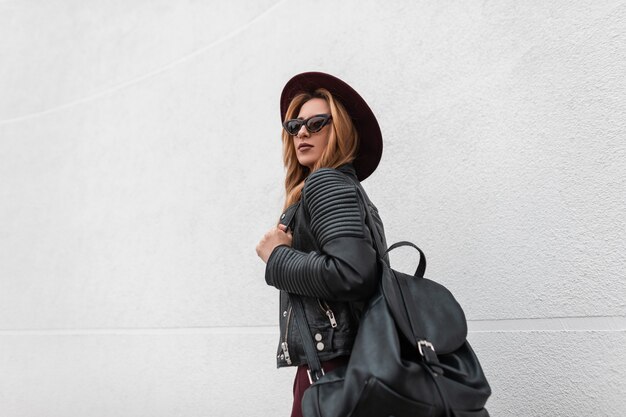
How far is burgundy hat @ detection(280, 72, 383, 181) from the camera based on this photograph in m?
1.77

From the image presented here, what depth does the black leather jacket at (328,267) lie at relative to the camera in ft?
4.44

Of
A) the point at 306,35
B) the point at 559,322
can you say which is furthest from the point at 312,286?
the point at 306,35

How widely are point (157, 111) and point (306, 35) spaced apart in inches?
64.3

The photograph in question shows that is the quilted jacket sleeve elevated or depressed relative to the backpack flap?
elevated

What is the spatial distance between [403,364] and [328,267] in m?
0.32

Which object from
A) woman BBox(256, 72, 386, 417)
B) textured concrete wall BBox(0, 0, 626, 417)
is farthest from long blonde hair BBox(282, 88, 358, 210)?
textured concrete wall BBox(0, 0, 626, 417)

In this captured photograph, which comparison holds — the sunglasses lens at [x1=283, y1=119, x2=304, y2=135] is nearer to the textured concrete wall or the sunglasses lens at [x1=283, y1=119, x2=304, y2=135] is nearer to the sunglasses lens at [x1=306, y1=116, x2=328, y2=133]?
the sunglasses lens at [x1=306, y1=116, x2=328, y2=133]

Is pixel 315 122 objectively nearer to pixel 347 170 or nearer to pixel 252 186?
pixel 347 170

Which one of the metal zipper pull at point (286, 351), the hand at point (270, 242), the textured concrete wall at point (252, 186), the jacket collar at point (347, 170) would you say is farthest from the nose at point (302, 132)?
the textured concrete wall at point (252, 186)

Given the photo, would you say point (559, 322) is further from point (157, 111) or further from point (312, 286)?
point (157, 111)

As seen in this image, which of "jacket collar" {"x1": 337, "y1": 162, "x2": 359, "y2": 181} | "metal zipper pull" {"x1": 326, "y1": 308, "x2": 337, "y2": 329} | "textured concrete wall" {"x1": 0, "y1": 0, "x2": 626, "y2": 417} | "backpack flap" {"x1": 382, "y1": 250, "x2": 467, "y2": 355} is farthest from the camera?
"textured concrete wall" {"x1": 0, "y1": 0, "x2": 626, "y2": 417}

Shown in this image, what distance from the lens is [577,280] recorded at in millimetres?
1960

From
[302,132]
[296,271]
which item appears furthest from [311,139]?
[296,271]

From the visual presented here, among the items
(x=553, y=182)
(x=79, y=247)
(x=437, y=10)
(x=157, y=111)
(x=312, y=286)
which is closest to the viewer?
(x=312, y=286)
